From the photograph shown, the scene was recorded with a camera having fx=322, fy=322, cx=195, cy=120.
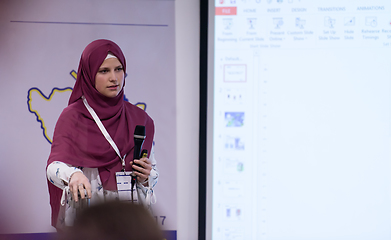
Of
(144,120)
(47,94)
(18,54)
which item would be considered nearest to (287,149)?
(144,120)

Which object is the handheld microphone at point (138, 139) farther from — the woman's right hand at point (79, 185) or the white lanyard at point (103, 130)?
the woman's right hand at point (79, 185)

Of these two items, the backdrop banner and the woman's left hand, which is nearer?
the woman's left hand

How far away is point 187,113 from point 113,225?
1.06m

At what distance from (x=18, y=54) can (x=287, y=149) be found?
4.51 ft

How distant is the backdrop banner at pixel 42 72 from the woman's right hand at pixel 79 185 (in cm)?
35

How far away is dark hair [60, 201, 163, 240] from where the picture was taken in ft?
1.92

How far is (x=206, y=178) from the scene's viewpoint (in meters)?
1.59

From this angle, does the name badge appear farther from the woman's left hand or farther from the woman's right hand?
the woman's right hand

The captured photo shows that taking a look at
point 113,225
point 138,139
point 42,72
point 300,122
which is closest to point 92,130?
point 138,139

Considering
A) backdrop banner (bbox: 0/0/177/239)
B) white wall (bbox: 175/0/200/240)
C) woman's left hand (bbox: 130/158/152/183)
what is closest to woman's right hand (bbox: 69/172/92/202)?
woman's left hand (bbox: 130/158/152/183)

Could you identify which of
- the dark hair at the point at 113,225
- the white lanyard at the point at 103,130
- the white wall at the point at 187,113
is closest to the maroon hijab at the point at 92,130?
the white lanyard at the point at 103,130

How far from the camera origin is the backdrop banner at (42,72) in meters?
1.52

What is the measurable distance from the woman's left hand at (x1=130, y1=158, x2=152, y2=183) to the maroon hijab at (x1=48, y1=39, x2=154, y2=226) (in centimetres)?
7

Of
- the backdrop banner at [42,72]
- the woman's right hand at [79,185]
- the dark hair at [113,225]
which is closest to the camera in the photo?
the dark hair at [113,225]
